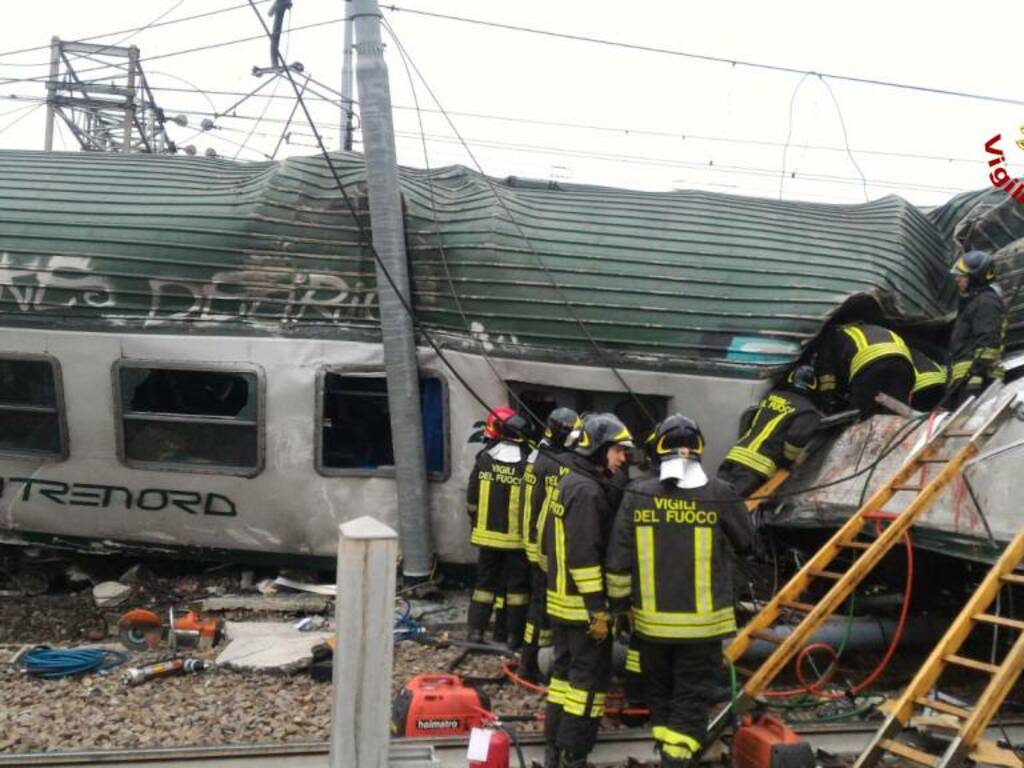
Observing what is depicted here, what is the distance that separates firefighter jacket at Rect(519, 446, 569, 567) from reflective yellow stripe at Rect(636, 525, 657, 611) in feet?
4.09

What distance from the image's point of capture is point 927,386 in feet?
22.7

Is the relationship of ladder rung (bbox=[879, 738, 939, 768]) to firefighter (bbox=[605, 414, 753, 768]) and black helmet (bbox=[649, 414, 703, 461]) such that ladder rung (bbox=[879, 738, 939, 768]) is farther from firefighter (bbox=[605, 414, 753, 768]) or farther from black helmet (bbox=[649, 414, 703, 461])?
black helmet (bbox=[649, 414, 703, 461])

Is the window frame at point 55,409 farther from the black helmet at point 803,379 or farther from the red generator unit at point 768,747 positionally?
the red generator unit at point 768,747

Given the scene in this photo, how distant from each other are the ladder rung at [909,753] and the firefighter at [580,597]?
119cm

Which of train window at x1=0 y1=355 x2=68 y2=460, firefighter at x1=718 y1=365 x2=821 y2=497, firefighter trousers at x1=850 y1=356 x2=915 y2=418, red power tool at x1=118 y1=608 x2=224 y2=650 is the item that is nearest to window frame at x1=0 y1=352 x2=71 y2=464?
train window at x1=0 y1=355 x2=68 y2=460

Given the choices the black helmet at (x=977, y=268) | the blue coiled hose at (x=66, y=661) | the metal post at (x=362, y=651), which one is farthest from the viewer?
the black helmet at (x=977, y=268)

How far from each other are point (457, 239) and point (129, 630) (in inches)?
141

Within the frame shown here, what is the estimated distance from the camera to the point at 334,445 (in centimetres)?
767

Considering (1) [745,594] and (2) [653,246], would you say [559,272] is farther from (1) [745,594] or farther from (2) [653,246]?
(1) [745,594]

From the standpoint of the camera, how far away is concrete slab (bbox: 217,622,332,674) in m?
5.88

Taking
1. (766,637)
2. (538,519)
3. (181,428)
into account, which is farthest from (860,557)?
(181,428)

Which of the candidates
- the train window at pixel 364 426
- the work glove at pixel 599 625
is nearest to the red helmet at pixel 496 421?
the train window at pixel 364 426

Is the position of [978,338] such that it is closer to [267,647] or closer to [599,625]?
[599,625]

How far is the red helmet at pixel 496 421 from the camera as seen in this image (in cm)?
675
